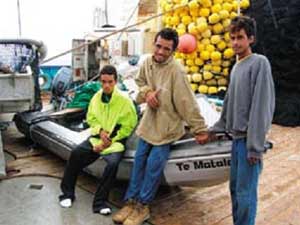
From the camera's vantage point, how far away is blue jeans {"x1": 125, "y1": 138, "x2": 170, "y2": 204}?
8.34ft

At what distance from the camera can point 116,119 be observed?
2840 millimetres

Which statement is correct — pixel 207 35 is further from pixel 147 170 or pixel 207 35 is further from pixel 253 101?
pixel 253 101

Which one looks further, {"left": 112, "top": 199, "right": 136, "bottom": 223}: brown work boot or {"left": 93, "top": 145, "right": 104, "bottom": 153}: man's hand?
{"left": 93, "top": 145, "right": 104, "bottom": 153}: man's hand

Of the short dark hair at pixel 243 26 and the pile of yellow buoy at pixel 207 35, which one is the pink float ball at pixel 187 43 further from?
the short dark hair at pixel 243 26

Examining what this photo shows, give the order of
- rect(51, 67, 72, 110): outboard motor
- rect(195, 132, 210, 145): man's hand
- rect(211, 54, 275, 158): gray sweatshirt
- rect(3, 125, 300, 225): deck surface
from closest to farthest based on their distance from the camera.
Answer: rect(211, 54, 275, 158): gray sweatshirt < rect(195, 132, 210, 145): man's hand < rect(3, 125, 300, 225): deck surface < rect(51, 67, 72, 110): outboard motor

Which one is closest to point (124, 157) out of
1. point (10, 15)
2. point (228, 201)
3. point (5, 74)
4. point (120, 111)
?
point (120, 111)

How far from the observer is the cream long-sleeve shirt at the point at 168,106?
2.49 meters

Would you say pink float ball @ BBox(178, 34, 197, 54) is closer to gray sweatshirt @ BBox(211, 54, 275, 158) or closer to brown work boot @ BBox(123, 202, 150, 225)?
brown work boot @ BBox(123, 202, 150, 225)

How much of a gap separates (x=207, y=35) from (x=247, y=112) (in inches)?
151

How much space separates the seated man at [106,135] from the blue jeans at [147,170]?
0.63 ft

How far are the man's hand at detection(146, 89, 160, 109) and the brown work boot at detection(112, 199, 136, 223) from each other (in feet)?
2.21

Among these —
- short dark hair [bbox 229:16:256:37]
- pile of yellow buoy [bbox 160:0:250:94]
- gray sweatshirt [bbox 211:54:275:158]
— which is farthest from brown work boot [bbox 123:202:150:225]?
pile of yellow buoy [bbox 160:0:250:94]

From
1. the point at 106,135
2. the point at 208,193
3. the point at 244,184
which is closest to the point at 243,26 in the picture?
the point at 244,184

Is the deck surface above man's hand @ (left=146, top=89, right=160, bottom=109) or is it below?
below
